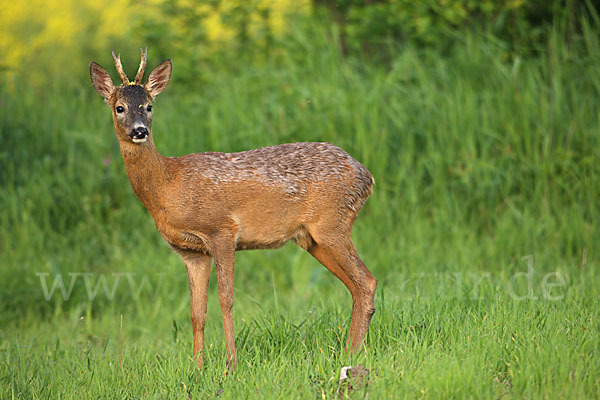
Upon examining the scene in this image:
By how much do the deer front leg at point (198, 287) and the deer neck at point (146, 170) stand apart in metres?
0.45

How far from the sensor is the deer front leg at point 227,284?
4.79 m

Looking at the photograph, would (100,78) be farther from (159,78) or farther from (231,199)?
(231,199)

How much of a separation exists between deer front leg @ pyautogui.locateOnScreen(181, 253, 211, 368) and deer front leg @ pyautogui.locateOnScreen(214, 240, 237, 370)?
28 cm

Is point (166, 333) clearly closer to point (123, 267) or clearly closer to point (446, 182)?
point (123, 267)

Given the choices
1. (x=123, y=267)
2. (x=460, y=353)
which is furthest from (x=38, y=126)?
(x=460, y=353)

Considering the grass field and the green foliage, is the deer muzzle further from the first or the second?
the green foliage

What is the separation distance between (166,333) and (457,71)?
4.70 m

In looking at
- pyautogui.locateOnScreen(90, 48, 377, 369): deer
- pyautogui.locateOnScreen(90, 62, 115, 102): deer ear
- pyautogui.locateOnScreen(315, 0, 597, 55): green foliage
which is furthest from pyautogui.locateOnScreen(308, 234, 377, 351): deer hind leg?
pyautogui.locateOnScreen(315, 0, 597, 55): green foliage

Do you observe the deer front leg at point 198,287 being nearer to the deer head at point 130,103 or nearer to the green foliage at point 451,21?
the deer head at point 130,103

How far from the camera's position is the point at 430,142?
8.49 meters

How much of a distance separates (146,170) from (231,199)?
54 cm

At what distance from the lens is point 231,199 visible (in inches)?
193

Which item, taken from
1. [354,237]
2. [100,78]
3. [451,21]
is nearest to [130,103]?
[100,78]

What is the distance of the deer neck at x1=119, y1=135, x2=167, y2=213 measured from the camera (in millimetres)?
4824
